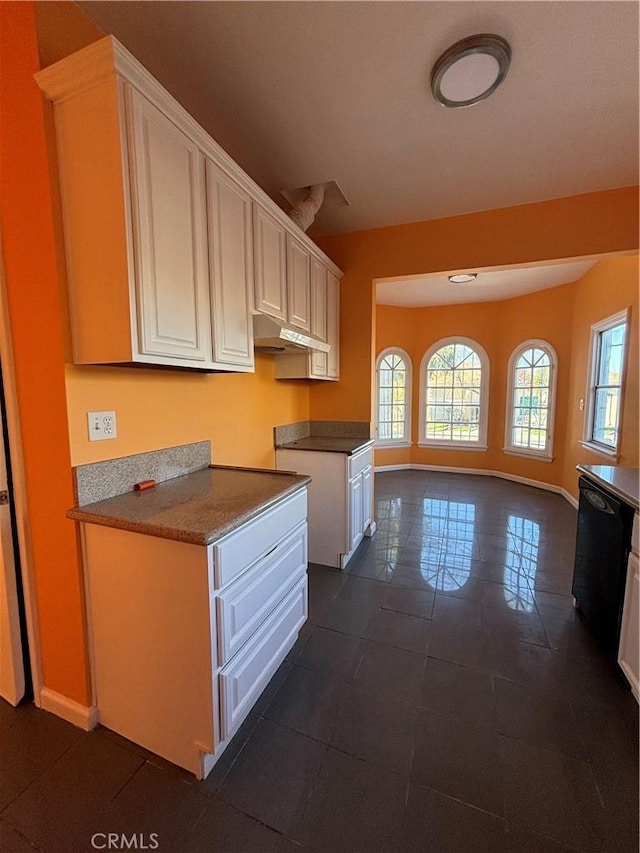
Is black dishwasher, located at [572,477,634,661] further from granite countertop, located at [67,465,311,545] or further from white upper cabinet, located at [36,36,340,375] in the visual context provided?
white upper cabinet, located at [36,36,340,375]

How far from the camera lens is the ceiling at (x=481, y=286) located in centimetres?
416

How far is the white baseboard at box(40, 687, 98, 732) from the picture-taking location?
1.45m

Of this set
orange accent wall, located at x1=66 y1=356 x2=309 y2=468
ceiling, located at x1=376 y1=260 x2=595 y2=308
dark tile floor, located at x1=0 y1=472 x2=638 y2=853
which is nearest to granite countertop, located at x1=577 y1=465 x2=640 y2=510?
dark tile floor, located at x1=0 y1=472 x2=638 y2=853

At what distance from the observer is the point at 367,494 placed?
3.20 meters

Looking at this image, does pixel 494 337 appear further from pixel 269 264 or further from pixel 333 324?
pixel 269 264

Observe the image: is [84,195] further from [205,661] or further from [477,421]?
[477,421]

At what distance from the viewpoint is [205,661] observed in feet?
3.97

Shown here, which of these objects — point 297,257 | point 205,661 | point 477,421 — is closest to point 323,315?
point 297,257

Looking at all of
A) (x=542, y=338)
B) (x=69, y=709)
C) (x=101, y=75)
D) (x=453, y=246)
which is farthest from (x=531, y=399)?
(x=69, y=709)

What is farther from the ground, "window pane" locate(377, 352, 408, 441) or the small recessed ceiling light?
the small recessed ceiling light

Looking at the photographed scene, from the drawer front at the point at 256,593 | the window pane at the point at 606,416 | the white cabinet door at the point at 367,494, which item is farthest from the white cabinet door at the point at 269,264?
the window pane at the point at 606,416

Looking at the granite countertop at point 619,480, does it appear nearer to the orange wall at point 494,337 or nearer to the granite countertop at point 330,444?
the granite countertop at point 330,444

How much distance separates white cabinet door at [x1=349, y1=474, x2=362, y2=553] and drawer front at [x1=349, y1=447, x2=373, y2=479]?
6 cm

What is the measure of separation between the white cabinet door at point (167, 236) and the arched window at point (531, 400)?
5094mm
